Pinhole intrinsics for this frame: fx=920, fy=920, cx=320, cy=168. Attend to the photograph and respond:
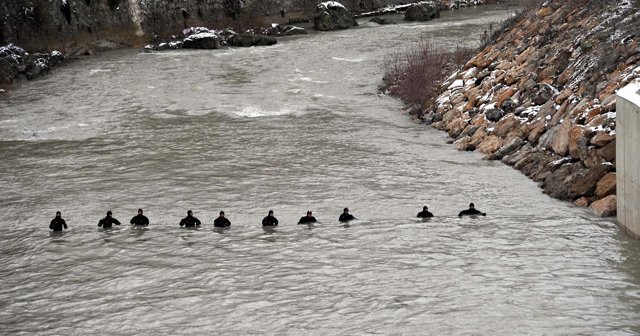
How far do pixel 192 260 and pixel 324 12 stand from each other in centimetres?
4495

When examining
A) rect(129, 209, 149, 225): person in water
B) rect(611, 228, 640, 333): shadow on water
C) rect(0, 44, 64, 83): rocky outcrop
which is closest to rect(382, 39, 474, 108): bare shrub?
rect(129, 209, 149, 225): person in water

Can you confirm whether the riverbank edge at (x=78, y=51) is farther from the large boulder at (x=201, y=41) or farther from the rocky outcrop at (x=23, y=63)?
the large boulder at (x=201, y=41)

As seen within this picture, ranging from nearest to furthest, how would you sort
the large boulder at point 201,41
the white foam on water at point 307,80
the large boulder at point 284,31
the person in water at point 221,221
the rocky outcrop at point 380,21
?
the person in water at point 221,221
the white foam on water at point 307,80
the large boulder at point 201,41
the large boulder at point 284,31
the rocky outcrop at point 380,21

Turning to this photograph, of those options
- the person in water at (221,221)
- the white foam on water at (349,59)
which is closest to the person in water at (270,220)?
the person in water at (221,221)

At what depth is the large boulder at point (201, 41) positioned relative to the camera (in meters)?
57.5

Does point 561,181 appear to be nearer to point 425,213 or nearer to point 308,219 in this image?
point 425,213

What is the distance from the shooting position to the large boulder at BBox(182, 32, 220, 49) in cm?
5750

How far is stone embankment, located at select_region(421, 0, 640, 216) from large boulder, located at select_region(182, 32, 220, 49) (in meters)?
21.8

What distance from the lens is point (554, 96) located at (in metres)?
30.5

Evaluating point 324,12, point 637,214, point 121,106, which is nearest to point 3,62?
point 121,106

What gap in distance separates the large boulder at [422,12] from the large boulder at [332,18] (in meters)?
4.30

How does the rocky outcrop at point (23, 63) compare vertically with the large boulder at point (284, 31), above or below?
below

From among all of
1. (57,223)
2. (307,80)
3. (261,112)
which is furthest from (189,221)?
(307,80)

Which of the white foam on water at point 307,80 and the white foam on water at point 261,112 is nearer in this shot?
the white foam on water at point 261,112
